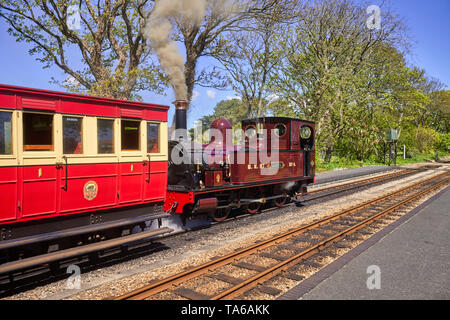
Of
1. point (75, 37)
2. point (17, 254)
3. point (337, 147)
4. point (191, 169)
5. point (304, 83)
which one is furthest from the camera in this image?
point (337, 147)

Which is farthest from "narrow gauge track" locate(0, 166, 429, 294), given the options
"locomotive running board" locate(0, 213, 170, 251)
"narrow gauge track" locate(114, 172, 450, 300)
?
"narrow gauge track" locate(114, 172, 450, 300)

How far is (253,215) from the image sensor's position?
10820 mm

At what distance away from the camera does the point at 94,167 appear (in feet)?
19.9

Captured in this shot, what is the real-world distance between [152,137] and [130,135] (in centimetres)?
57

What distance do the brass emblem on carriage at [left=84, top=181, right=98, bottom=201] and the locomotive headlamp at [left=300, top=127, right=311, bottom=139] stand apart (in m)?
8.54

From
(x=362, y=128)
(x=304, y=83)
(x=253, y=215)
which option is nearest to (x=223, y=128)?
(x=253, y=215)

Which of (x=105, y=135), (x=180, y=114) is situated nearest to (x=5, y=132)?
(x=105, y=135)

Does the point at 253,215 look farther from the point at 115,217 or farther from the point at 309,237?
the point at 115,217

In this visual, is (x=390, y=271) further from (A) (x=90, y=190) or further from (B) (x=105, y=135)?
(B) (x=105, y=135)

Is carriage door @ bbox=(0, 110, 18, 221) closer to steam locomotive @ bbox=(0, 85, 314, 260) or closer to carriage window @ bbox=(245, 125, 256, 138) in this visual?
steam locomotive @ bbox=(0, 85, 314, 260)

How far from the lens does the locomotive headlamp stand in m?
12.5

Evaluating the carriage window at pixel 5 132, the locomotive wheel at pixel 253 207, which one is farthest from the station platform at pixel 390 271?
the carriage window at pixel 5 132

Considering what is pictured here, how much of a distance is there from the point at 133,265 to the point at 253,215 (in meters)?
5.38

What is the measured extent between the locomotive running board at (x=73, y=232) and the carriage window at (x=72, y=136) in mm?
1456
